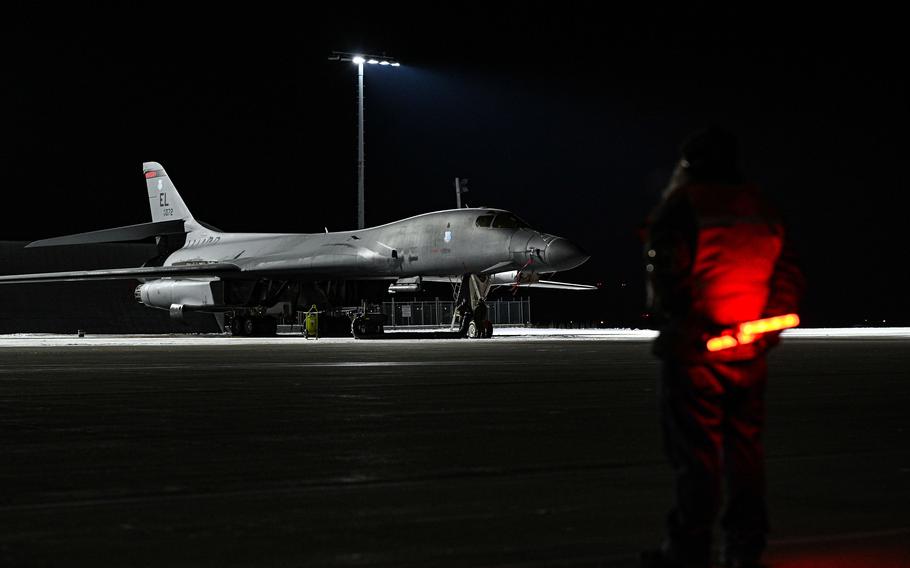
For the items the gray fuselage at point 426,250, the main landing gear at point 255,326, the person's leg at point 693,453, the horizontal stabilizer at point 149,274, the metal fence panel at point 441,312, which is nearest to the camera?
the person's leg at point 693,453

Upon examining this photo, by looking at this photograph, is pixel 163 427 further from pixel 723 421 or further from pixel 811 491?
pixel 723 421

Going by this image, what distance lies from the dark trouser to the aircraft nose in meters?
27.3

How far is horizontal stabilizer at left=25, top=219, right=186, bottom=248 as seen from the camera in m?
44.4

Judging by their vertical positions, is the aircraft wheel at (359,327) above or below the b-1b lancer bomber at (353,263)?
below

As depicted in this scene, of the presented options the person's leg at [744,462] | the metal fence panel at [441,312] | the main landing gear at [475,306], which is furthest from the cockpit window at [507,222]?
the person's leg at [744,462]

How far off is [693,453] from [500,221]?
2867cm

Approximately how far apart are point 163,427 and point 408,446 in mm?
2265

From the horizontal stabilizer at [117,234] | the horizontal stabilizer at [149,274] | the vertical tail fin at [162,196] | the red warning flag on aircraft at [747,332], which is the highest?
the vertical tail fin at [162,196]

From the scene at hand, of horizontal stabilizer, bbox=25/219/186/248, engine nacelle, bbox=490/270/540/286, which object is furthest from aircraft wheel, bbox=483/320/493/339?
horizontal stabilizer, bbox=25/219/186/248

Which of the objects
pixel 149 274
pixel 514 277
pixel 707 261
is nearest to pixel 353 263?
pixel 514 277

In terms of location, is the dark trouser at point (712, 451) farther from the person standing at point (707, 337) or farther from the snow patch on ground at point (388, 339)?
the snow patch on ground at point (388, 339)

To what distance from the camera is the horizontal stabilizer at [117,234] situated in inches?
Result: 1748

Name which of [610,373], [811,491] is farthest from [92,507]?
[610,373]

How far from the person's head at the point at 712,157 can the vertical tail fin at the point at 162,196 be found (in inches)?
1773
